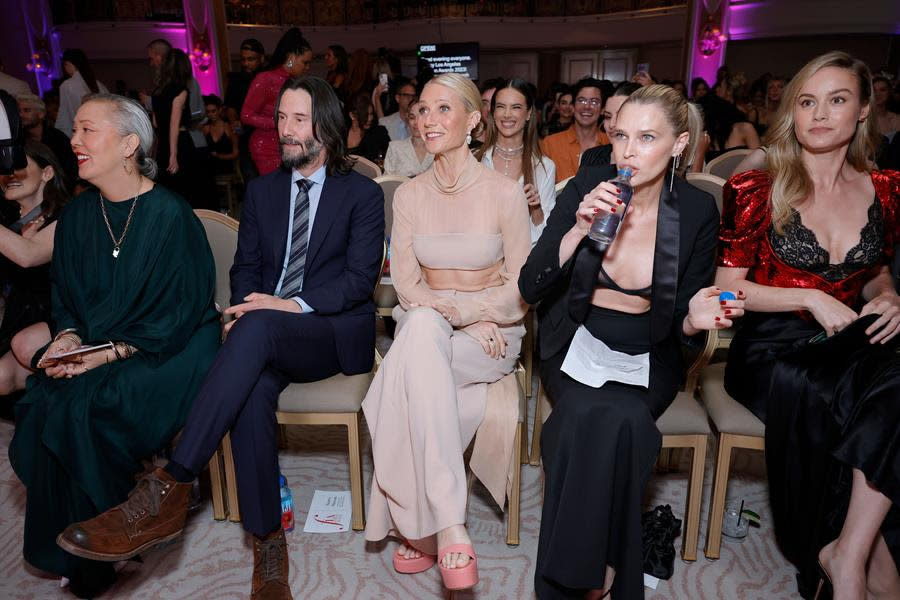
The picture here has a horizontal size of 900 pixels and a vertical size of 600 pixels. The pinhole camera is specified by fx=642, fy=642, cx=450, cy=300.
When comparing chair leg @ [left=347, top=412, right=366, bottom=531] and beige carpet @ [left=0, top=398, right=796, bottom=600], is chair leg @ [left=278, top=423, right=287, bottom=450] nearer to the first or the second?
beige carpet @ [left=0, top=398, right=796, bottom=600]

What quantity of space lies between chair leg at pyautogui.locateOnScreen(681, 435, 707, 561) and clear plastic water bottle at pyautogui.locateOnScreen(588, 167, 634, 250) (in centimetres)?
77

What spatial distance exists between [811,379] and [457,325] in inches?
43.1

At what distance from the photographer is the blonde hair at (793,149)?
2.04 m

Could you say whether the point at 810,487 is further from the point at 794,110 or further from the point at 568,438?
the point at 794,110

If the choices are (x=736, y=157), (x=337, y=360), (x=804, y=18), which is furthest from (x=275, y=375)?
(x=804, y=18)

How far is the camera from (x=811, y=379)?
1.88 m

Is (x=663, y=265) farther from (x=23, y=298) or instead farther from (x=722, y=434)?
(x=23, y=298)

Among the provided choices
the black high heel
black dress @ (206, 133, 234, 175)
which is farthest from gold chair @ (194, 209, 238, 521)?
black dress @ (206, 133, 234, 175)

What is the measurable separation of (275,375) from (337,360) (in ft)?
0.80

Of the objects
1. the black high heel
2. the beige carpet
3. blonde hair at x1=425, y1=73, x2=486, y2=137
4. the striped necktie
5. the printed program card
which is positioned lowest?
the beige carpet

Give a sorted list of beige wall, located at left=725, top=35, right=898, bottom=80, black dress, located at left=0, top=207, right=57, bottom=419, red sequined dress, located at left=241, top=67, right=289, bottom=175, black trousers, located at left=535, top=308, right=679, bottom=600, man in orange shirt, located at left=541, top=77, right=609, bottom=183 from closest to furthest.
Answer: black trousers, located at left=535, top=308, right=679, bottom=600
black dress, located at left=0, top=207, right=57, bottom=419
man in orange shirt, located at left=541, top=77, right=609, bottom=183
red sequined dress, located at left=241, top=67, right=289, bottom=175
beige wall, located at left=725, top=35, right=898, bottom=80

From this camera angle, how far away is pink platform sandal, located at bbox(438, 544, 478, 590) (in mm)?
1762

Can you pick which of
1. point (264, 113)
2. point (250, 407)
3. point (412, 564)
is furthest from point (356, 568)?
point (264, 113)

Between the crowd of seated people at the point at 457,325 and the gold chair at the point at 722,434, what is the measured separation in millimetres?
48
